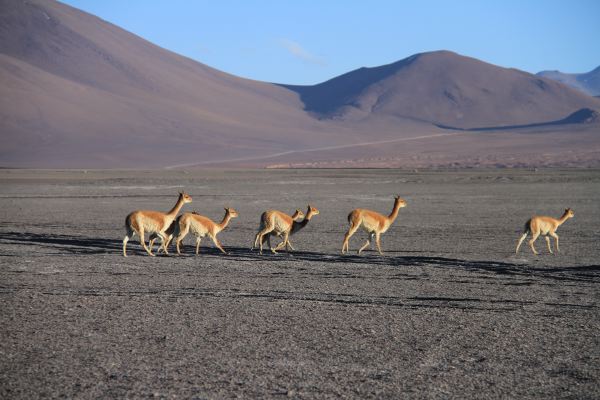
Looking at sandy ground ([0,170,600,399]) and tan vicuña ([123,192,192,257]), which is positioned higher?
tan vicuña ([123,192,192,257])

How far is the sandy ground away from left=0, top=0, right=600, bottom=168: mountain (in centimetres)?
8462

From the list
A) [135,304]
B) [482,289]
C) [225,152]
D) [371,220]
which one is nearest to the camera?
[135,304]

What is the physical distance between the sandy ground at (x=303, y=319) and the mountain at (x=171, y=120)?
84.6m

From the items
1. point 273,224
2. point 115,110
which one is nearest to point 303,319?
point 273,224

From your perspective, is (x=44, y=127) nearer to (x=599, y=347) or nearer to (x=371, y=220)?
(x=371, y=220)

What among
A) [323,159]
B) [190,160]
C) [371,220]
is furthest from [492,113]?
[371,220]

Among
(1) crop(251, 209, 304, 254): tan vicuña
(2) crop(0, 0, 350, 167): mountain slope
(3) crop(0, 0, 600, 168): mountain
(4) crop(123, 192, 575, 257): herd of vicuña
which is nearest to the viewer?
(4) crop(123, 192, 575, 257): herd of vicuña

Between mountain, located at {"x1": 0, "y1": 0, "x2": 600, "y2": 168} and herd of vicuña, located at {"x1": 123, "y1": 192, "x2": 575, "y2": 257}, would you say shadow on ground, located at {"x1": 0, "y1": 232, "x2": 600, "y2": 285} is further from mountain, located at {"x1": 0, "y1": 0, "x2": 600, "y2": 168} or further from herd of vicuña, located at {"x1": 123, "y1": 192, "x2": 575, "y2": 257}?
mountain, located at {"x1": 0, "y1": 0, "x2": 600, "y2": 168}

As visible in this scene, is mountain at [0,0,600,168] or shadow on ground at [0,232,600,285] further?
mountain at [0,0,600,168]

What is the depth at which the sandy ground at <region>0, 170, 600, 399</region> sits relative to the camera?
23.6 ft

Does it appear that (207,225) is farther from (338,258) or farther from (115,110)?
(115,110)

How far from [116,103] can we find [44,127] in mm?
23722

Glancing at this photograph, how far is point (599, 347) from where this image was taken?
835 centimetres

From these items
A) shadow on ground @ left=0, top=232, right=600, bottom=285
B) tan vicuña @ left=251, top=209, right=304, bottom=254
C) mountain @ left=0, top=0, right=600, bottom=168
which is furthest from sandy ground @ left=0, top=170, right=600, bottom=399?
mountain @ left=0, top=0, right=600, bottom=168
